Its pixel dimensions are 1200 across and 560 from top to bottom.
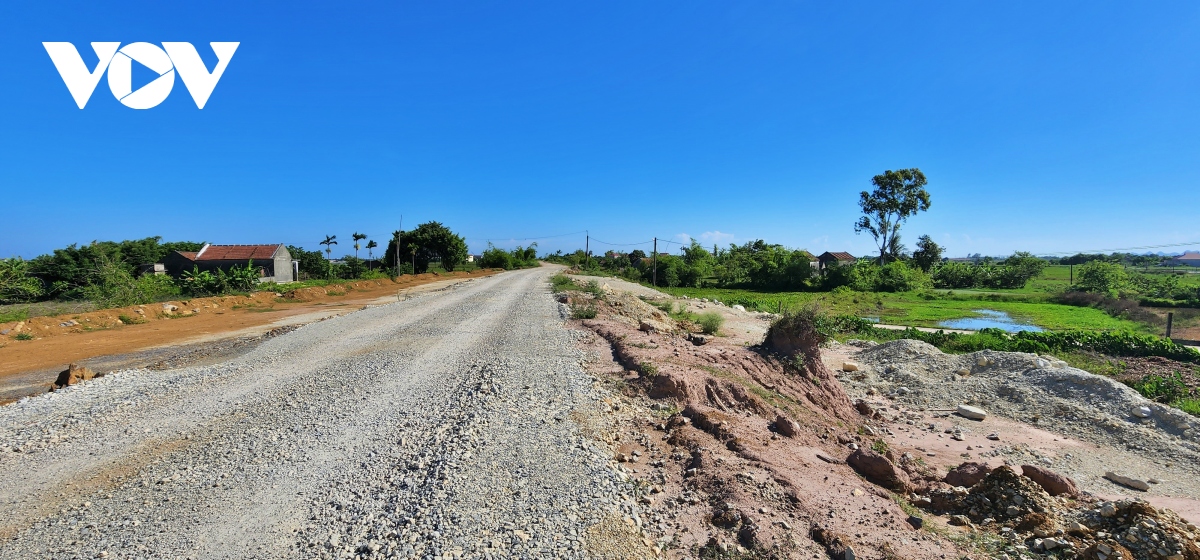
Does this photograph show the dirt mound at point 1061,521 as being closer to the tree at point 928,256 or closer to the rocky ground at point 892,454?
the rocky ground at point 892,454

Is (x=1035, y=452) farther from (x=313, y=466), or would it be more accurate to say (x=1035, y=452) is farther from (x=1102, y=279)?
(x=1102, y=279)

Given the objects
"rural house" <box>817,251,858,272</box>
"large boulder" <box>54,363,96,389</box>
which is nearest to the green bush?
"large boulder" <box>54,363,96,389</box>

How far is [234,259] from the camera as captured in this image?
39.9 m

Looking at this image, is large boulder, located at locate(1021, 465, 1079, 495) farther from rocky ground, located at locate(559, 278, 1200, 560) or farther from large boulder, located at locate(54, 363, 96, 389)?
large boulder, located at locate(54, 363, 96, 389)

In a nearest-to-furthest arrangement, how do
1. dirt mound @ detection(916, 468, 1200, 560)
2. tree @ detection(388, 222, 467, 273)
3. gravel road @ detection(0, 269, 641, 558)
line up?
gravel road @ detection(0, 269, 641, 558) → dirt mound @ detection(916, 468, 1200, 560) → tree @ detection(388, 222, 467, 273)

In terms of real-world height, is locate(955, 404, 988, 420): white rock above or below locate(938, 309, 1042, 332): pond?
below

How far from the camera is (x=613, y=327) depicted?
12734 mm

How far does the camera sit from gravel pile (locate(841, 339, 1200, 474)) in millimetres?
8492

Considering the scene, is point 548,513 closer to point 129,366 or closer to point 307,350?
point 307,350

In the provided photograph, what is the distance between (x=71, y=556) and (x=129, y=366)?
8.47m

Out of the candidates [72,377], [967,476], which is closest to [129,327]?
[72,377]

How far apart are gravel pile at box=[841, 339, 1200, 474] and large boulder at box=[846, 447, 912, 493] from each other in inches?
230

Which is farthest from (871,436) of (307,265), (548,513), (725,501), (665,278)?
(307,265)

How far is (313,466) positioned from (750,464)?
420cm
